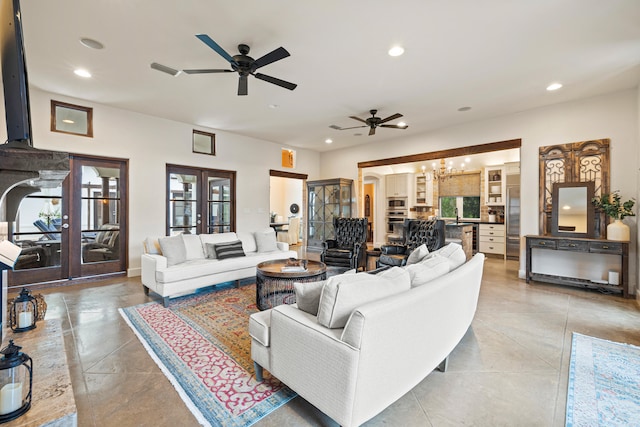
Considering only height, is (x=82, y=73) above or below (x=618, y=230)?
above

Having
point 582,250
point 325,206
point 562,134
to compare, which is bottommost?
point 582,250

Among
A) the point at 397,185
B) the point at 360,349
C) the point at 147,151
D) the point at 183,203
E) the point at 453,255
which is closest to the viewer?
the point at 360,349

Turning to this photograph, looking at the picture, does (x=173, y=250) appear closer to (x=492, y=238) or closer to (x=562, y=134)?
(x=562, y=134)

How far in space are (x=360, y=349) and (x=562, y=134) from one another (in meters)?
5.45

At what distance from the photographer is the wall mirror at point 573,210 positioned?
14.6 feet

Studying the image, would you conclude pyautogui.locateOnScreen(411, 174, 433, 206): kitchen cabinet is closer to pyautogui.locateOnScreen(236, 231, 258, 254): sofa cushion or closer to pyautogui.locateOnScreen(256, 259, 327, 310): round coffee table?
pyautogui.locateOnScreen(236, 231, 258, 254): sofa cushion

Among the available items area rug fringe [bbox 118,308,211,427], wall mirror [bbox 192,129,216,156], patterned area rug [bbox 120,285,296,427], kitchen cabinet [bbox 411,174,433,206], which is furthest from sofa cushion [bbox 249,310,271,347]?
kitchen cabinet [bbox 411,174,433,206]

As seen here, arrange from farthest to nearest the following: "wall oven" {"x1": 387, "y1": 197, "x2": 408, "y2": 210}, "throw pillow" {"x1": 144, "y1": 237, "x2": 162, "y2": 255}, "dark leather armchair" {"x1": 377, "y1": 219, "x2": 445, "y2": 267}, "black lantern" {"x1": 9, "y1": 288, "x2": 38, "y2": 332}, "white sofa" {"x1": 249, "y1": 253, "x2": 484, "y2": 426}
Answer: "wall oven" {"x1": 387, "y1": 197, "x2": 408, "y2": 210}
"dark leather armchair" {"x1": 377, "y1": 219, "x2": 445, "y2": 267}
"throw pillow" {"x1": 144, "y1": 237, "x2": 162, "y2": 255}
"black lantern" {"x1": 9, "y1": 288, "x2": 38, "y2": 332}
"white sofa" {"x1": 249, "y1": 253, "x2": 484, "y2": 426}

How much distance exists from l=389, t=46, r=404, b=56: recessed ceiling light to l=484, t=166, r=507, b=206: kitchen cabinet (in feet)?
19.8

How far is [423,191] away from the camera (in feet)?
29.9

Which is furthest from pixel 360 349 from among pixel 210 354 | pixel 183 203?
pixel 183 203

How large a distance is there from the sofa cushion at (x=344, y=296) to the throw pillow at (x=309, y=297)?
19cm

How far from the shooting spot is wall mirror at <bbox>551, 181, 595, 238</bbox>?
14.6ft

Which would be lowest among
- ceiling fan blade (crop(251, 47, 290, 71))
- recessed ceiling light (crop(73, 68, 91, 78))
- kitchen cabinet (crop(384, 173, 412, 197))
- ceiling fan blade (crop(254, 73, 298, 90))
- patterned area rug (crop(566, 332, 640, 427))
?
patterned area rug (crop(566, 332, 640, 427))
